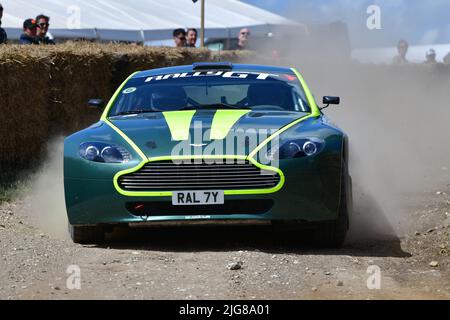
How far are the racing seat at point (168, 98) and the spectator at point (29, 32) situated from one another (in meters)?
6.19

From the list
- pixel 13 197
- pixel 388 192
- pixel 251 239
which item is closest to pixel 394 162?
pixel 388 192

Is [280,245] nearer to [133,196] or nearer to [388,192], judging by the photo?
[133,196]

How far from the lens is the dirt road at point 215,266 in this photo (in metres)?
6.17

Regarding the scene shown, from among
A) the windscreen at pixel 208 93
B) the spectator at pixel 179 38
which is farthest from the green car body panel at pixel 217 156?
the spectator at pixel 179 38

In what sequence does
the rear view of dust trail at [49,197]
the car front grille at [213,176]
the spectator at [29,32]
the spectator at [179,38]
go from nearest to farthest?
1. the car front grille at [213,176]
2. the rear view of dust trail at [49,197]
3. the spectator at [29,32]
4. the spectator at [179,38]

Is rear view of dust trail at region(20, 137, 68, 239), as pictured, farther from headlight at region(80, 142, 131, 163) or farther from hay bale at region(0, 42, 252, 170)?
headlight at region(80, 142, 131, 163)

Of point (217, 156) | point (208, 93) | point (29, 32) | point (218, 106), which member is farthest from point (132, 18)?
point (217, 156)

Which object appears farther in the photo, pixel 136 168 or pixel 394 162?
pixel 394 162

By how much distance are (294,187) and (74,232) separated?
1.75 meters

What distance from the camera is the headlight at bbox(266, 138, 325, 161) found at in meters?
7.52

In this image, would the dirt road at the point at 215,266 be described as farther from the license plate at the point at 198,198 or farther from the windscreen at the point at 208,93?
the windscreen at the point at 208,93

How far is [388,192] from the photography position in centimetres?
1230

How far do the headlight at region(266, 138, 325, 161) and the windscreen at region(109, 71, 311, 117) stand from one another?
3.77 ft

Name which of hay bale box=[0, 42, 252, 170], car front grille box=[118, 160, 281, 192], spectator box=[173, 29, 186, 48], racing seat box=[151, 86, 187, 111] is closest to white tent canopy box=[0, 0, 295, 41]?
spectator box=[173, 29, 186, 48]
